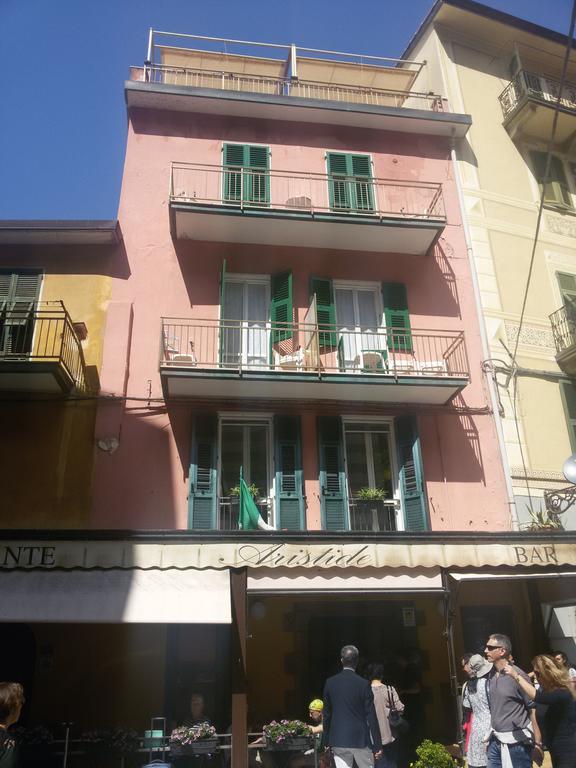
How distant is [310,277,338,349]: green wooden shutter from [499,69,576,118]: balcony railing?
23.9ft

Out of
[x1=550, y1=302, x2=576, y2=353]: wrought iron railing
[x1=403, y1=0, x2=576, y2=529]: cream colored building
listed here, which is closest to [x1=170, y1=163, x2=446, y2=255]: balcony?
[x1=403, y1=0, x2=576, y2=529]: cream colored building

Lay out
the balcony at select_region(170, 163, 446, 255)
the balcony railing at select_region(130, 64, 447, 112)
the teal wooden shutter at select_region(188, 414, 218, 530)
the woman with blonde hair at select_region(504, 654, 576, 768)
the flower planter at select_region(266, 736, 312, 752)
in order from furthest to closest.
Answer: the balcony railing at select_region(130, 64, 447, 112)
the balcony at select_region(170, 163, 446, 255)
the teal wooden shutter at select_region(188, 414, 218, 530)
the flower planter at select_region(266, 736, 312, 752)
the woman with blonde hair at select_region(504, 654, 576, 768)

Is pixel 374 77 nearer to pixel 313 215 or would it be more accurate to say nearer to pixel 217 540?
pixel 313 215

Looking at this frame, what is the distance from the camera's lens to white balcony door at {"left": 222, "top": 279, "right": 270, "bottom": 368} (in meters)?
12.6

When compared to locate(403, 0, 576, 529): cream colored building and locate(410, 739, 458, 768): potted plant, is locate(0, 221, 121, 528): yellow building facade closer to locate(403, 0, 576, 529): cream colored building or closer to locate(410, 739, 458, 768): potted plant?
locate(410, 739, 458, 768): potted plant

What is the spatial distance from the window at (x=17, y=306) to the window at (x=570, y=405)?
10.7m

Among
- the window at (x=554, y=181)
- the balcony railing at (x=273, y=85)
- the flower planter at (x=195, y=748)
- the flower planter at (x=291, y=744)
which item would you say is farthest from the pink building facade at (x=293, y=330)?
Result: the flower planter at (x=291, y=744)

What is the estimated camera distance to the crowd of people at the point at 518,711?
4.61 meters

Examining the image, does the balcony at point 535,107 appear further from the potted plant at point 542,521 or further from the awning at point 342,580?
the awning at point 342,580

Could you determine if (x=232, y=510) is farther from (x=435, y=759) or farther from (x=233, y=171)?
(x=233, y=171)

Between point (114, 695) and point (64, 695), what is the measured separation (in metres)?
0.78

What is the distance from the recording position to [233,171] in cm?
1391

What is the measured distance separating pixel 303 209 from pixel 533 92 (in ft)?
23.8

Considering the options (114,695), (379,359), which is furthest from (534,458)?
(114,695)
